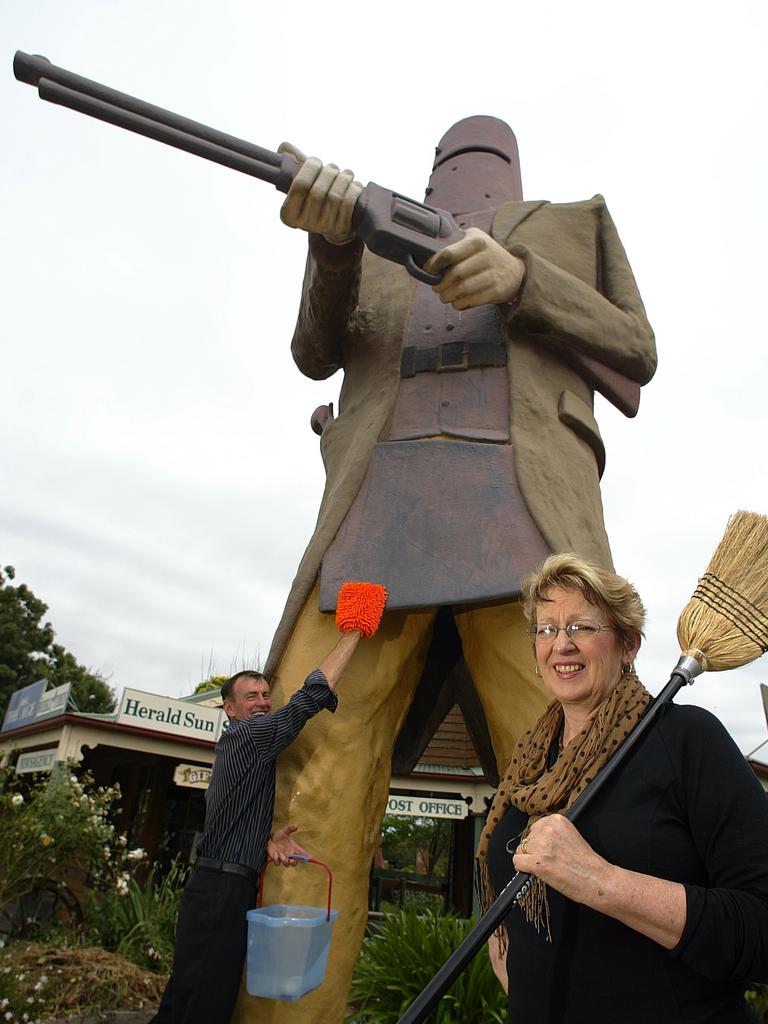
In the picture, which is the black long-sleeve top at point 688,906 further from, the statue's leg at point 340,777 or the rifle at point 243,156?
the rifle at point 243,156

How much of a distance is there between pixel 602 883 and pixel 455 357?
1.80m

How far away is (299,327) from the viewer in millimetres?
2932

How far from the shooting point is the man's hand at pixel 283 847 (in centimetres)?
196

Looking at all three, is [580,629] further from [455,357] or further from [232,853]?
[455,357]

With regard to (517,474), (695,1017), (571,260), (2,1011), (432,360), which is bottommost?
(2,1011)

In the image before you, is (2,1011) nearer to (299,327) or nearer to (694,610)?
(299,327)

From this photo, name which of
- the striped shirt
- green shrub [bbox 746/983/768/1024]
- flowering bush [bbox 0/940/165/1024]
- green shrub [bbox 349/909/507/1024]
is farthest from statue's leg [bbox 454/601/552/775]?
flowering bush [bbox 0/940/165/1024]

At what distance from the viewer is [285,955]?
1.75 m

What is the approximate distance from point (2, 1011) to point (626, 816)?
3.97 metres

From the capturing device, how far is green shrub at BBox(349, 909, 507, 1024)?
4.01m

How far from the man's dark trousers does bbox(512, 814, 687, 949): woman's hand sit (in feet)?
3.33

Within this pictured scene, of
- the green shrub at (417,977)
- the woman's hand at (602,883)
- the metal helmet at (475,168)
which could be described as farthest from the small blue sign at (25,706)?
the woman's hand at (602,883)

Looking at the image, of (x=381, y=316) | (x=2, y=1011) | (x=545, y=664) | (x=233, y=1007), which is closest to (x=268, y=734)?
(x=233, y=1007)

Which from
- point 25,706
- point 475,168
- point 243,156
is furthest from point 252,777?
point 25,706
